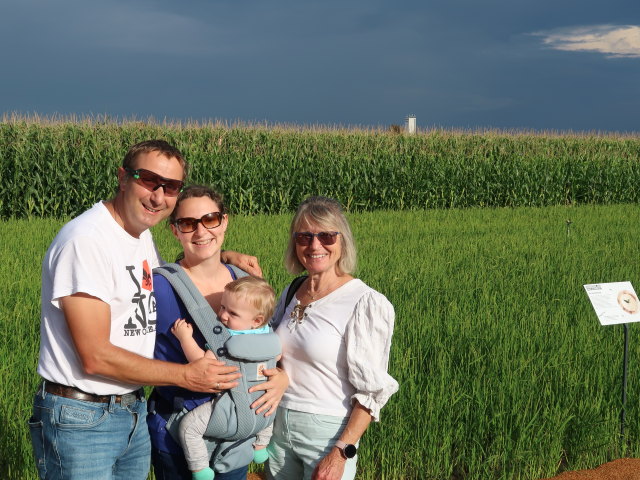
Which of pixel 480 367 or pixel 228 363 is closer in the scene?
pixel 228 363

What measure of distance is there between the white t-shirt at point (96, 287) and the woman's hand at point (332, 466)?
0.87 metres

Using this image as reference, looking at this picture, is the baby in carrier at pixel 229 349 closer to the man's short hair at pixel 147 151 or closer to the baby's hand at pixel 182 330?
the baby's hand at pixel 182 330

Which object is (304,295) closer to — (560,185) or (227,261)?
(227,261)

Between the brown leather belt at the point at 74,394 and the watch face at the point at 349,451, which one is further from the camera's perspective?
the watch face at the point at 349,451

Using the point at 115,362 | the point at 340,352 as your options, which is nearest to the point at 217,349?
the point at 115,362

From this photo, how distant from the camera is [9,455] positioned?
477cm

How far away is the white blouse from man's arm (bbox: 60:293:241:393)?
1.19 ft

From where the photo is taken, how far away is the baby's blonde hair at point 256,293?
9.29 ft

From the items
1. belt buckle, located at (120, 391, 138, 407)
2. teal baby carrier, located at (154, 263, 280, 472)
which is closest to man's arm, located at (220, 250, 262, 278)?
teal baby carrier, located at (154, 263, 280, 472)

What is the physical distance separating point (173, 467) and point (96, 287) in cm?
94

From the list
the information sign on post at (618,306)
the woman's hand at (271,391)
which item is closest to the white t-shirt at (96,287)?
the woman's hand at (271,391)

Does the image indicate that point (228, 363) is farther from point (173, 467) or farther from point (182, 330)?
point (173, 467)

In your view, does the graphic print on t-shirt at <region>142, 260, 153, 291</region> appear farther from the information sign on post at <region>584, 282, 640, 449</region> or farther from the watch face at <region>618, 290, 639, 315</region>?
the watch face at <region>618, 290, 639, 315</region>

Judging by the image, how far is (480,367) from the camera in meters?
6.07
